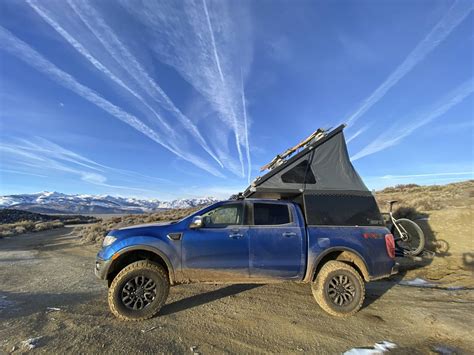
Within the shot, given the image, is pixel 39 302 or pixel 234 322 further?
pixel 39 302

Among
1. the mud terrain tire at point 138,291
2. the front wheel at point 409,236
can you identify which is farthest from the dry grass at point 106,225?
the front wheel at point 409,236

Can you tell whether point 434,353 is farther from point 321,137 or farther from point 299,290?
point 321,137

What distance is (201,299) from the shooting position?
5.06m

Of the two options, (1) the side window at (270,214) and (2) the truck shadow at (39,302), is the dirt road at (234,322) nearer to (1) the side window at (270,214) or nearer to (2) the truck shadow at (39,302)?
(2) the truck shadow at (39,302)

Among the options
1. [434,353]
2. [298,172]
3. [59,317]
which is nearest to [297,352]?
[434,353]

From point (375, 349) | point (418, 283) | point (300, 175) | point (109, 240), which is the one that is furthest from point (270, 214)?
point (418, 283)

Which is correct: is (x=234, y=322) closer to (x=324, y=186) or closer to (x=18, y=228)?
(x=324, y=186)

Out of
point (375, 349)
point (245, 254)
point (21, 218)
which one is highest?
point (21, 218)

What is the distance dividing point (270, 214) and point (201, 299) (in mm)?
2142

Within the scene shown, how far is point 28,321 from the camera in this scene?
3.84 meters

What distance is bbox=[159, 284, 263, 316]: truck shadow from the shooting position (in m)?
4.51

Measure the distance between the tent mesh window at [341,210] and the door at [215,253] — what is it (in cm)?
136

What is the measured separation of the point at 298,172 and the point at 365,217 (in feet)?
4.96

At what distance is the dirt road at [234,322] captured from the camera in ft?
11.0
